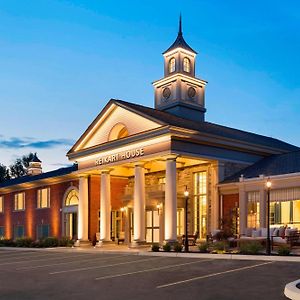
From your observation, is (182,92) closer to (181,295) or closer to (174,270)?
(174,270)

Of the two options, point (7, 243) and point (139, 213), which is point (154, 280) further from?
point (7, 243)

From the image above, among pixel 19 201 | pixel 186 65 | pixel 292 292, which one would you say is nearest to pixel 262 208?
pixel 186 65

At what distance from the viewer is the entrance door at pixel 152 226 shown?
1399 inches

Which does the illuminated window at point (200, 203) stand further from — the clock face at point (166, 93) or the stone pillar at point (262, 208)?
the clock face at point (166, 93)

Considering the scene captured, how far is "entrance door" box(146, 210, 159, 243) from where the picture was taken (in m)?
35.5

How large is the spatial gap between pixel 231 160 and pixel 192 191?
12.6 feet

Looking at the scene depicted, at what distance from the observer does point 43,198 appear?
46.9 metres

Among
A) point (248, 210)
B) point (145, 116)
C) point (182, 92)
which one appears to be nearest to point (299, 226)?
point (248, 210)

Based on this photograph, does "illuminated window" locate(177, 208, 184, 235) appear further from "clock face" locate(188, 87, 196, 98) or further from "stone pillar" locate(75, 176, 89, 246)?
"clock face" locate(188, 87, 196, 98)

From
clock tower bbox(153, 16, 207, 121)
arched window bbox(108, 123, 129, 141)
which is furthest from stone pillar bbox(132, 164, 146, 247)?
clock tower bbox(153, 16, 207, 121)

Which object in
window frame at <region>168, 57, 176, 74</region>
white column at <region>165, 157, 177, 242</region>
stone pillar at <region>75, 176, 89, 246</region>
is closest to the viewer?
white column at <region>165, 157, 177, 242</region>

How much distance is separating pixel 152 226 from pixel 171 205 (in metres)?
7.44

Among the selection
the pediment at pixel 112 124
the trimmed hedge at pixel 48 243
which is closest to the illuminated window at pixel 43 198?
the trimmed hedge at pixel 48 243

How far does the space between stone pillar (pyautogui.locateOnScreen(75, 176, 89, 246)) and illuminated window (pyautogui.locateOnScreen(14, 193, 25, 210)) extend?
14.3 m
